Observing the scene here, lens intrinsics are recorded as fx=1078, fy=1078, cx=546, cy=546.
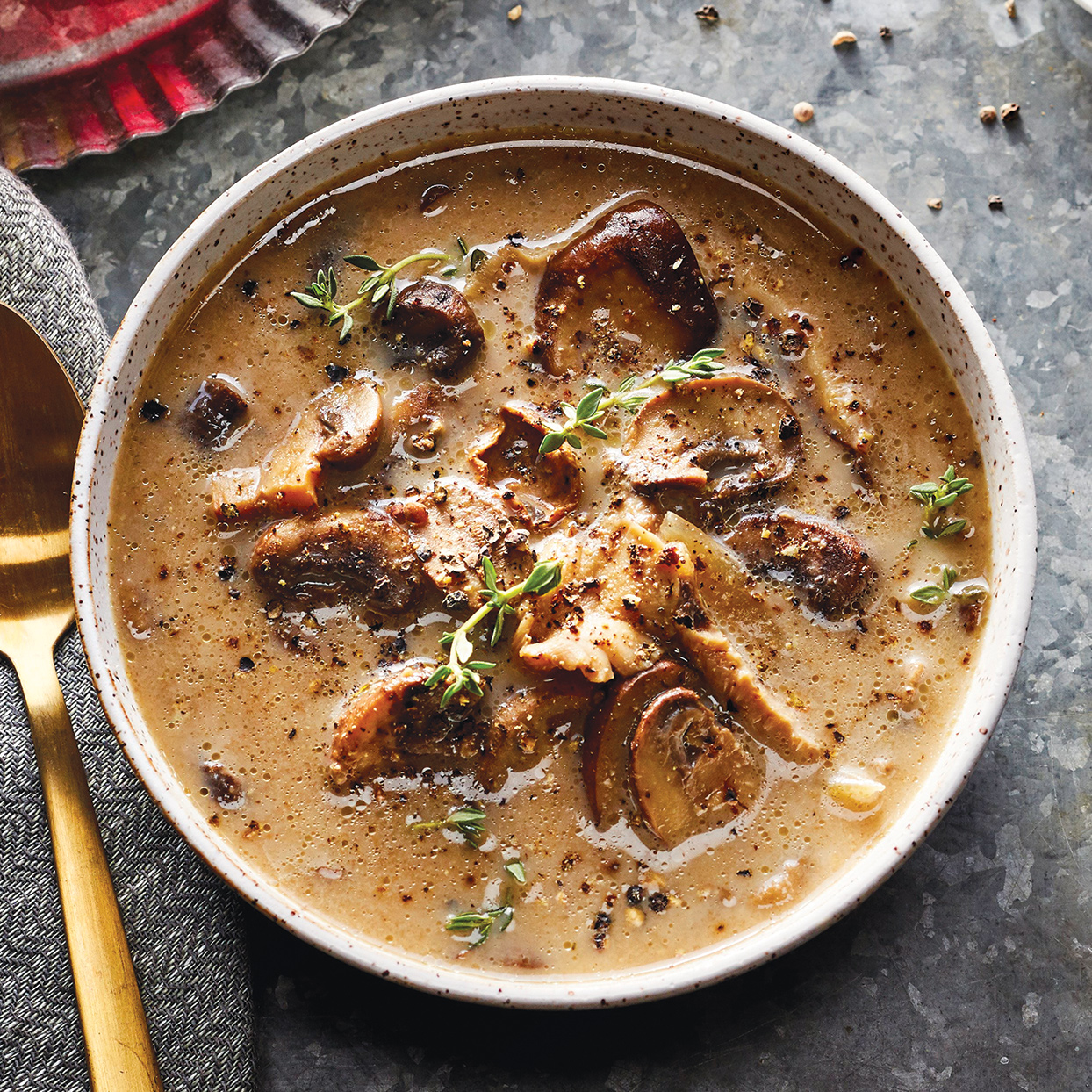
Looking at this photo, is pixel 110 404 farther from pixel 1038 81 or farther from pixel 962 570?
pixel 1038 81

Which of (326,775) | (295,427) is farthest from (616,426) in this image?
(326,775)

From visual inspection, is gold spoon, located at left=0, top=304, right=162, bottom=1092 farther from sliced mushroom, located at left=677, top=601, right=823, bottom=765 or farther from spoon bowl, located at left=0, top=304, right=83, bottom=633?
sliced mushroom, located at left=677, top=601, right=823, bottom=765

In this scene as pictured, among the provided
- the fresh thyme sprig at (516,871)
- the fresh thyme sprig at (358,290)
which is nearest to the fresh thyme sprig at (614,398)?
the fresh thyme sprig at (358,290)

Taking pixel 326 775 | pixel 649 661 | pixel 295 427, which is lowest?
pixel 326 775

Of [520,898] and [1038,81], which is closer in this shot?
[520,898]

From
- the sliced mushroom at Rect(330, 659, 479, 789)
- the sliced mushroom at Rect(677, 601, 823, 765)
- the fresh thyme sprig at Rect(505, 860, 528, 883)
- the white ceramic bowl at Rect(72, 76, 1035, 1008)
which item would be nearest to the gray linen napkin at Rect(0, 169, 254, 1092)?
the white ceramic bowl at Rect(72, 76, 1035, 1008)

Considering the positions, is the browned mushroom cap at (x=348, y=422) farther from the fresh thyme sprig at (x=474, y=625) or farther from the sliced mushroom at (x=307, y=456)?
the fresh thyme sprig at (x=474, y=625)
